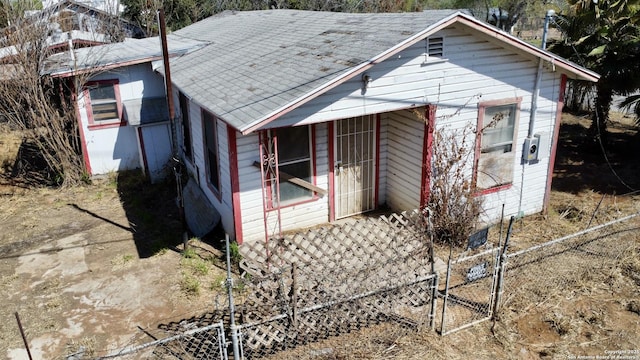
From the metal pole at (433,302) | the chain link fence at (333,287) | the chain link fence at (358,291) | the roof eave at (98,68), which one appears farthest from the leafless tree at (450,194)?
the roof eave at (98,68)

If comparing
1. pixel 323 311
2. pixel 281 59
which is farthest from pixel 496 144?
pixel 323 311

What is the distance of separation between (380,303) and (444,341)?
975 millimetres

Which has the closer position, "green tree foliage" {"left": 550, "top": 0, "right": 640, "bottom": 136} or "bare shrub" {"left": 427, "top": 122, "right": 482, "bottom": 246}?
"bare shrub" {"left": 427, "top": 122, "right": 482, "bottom": 246}

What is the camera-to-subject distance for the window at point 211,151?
30.5ft

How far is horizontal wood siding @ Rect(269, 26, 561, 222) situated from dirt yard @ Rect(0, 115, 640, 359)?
105 cm

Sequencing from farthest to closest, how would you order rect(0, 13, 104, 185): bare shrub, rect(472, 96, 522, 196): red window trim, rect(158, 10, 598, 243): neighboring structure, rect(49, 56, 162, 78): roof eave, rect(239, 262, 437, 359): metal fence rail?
1. rect(49, 56, 162, 78): roof eave
2. rect(0, 13, 104, 185): bare shrub
3. rect(472, 96, 522, 196): red window trim
4. rect(158, 10, 598, 243): neighboring structure
5. rect(239, 262, 437, 359): metal fence rail

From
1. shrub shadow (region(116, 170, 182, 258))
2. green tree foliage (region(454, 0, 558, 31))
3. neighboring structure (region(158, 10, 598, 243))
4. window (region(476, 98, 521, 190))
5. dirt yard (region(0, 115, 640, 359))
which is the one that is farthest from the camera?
green tree foliage (region(454, 0, 558, 31))

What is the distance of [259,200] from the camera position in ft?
28.3

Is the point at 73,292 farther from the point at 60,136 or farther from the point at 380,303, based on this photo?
the point at 60,136

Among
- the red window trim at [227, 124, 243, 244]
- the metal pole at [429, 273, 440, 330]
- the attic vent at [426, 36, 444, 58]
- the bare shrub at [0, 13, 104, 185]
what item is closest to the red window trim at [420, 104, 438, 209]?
the attic vent at [426, 36, 444, 58]

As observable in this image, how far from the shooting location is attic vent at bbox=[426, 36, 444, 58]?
329 inches

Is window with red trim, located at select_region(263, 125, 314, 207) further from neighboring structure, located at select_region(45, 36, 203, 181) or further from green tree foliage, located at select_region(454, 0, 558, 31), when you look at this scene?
green tree foliage, located at select_region(454, 0, 558, 31)

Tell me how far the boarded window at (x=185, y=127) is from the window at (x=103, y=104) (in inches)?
84.5

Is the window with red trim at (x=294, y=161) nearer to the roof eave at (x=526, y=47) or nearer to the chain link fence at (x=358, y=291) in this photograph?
the chain link fence at (x=358, y=291)
